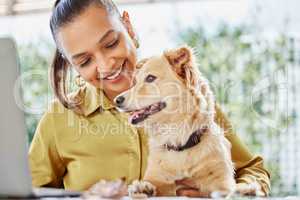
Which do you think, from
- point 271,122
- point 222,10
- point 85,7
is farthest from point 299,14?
point 85,7

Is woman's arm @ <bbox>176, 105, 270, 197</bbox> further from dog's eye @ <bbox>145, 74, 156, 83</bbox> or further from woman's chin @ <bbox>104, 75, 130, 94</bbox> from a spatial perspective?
woman's chin @ <bbox>104, 75, 130, 94</bbox>

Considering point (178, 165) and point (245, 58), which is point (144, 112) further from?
point (245, 58)

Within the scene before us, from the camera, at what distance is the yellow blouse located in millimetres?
2373

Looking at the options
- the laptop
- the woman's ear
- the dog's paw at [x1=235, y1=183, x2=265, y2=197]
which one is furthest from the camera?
the woman's ear

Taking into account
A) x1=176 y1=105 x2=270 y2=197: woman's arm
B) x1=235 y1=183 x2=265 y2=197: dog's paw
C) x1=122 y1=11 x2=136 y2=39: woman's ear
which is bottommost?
x1=235 y1=183 x2=265 y2=197: dog's paw

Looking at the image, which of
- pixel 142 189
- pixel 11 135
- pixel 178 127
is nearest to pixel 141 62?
pixel 178 127

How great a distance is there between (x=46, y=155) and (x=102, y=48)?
0.57m

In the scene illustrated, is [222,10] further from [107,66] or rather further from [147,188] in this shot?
[147,188]

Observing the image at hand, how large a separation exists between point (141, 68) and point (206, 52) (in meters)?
0.32

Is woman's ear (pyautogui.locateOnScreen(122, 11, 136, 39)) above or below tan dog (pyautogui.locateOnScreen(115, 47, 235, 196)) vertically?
above

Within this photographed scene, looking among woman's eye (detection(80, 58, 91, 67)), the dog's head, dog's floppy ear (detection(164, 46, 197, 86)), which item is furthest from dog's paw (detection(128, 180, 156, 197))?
woman's eye (detection(80, 58, 91, 67))

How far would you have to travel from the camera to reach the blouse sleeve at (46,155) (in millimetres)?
2420

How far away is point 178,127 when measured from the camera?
2.35m

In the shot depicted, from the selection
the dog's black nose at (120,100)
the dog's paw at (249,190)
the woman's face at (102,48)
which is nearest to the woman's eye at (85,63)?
the woman's face at (102,48)
